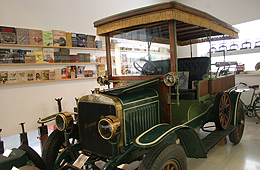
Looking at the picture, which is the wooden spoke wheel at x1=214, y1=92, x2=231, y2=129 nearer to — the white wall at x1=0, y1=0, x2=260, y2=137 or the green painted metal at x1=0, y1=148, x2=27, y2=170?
the green painted metal at x1=0, y1=148, x2=27, y2=170

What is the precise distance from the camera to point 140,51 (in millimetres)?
2572

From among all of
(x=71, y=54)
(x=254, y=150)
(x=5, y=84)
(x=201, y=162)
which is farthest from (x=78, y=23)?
(x=254, y=150)

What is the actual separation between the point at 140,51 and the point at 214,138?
5.03 ft

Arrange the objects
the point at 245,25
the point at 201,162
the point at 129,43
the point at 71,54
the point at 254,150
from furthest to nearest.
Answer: the point at 245,25 < the point at 71,54 < the point at 254,150 < the point at 201,162 < the point at 129,43

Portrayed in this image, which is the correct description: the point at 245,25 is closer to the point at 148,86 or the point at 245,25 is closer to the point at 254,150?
the point at 254,150

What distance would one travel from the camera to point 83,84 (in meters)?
5.36

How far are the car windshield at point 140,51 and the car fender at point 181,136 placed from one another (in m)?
0.68

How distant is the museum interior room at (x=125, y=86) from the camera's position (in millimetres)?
1951

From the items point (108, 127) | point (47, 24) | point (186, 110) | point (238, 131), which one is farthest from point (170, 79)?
point (47, 24)

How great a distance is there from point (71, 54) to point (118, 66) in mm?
2716

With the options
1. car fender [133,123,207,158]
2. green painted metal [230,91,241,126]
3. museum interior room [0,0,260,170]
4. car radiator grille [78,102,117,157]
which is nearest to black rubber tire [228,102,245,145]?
museum interior room [0,0,260,170]

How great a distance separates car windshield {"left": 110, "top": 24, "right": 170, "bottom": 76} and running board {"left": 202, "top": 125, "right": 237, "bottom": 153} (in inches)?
41.4

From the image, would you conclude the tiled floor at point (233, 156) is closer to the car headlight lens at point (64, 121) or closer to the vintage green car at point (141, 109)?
the vintage green car at point (141, 109)

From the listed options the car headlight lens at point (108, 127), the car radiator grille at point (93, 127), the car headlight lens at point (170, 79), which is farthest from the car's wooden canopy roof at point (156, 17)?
the car headlight lens at point (108, 127)
